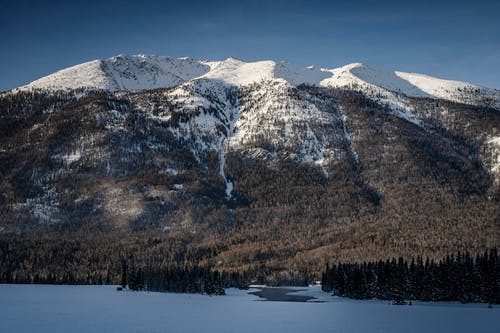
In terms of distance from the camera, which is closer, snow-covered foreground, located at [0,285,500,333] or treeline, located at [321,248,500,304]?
snow-covered foreground, located at [0,285,500,333]

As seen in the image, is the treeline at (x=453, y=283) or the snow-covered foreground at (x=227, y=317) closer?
the snow-covered foreground at (x=227, y=317)

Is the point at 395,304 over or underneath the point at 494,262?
underneath

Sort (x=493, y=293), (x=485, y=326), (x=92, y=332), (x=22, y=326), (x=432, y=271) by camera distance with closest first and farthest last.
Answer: (x=92, y=332)
(x=22, y=326)
(x=485, y=326)
(x=493, y=293)
(x=432, y=271)

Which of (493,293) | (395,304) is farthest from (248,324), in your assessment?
(493,293)

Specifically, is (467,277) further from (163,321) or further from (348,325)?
(163,321)

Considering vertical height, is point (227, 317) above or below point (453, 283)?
below

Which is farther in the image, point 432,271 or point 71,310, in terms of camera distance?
point 432,271

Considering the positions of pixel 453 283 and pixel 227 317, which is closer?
pixel 227 317

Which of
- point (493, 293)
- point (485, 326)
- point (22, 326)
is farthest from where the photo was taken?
point (493, 293)
